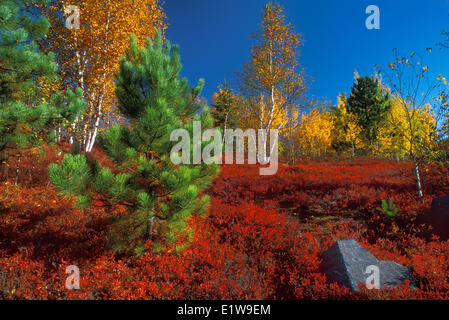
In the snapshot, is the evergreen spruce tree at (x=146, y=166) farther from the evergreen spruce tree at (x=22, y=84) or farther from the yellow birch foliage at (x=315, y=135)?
the yellow birch foliage at (x=315, y=135)

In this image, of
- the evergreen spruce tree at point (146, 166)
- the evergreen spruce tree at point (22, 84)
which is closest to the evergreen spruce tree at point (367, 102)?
the evergreen spruce tree at point (146, 166)

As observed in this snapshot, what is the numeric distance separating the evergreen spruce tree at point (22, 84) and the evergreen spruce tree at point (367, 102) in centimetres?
2882

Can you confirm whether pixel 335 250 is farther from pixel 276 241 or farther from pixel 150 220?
pixel 150 220

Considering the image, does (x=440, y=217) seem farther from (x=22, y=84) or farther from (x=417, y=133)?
(x=22, y=84)

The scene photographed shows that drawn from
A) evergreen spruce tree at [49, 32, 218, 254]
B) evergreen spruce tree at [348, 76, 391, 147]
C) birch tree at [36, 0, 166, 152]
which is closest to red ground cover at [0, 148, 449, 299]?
evergreen spruce tree at [49, 32, 218, 254]

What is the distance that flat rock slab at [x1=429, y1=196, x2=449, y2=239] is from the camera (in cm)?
557

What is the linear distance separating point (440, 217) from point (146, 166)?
8.53 m

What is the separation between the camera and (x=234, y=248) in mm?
5250

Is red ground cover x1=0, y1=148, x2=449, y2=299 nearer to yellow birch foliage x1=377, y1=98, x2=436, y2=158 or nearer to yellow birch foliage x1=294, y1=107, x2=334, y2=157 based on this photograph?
yellow birch foliage x1=377, y1=98, x2=436, y2=158

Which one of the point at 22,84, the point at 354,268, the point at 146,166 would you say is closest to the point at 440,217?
the point at 354,268

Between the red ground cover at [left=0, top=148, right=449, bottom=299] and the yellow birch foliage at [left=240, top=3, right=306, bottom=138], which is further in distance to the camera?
the yellow birch foliage at [left=240, top=3, right=306, bottom=138]

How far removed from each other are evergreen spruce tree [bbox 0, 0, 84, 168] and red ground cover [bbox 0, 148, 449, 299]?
107 inches

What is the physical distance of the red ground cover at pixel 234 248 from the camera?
12.3 ft
